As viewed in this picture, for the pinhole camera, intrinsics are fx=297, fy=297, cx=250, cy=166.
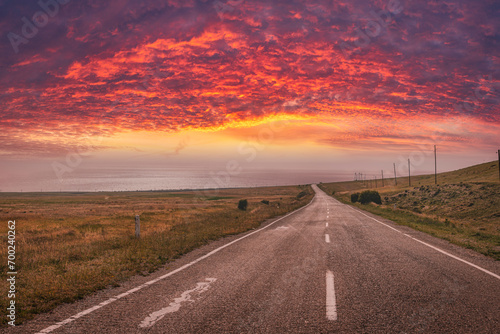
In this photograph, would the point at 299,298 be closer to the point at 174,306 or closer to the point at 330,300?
the point at 330,300

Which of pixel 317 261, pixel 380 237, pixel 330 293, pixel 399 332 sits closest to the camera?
pixel 399 332

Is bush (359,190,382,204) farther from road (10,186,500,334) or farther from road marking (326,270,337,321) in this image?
road marking (326,270,337,321)

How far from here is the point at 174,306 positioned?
16.7ft

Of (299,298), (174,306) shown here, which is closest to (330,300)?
(299,298)

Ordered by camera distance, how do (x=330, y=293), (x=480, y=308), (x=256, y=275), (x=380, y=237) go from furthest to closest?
(x=380, y=237)
(x=256, y=275)
(x=330, y=293)
(x=480, y=308)

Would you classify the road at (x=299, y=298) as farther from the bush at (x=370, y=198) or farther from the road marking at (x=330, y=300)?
the bush at (x=370, y=198)

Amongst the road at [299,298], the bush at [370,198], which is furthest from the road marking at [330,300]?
A: the bush at [370,198]

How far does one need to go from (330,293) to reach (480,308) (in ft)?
7.95

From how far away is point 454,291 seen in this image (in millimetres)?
5887

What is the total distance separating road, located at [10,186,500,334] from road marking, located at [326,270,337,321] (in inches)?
0.7

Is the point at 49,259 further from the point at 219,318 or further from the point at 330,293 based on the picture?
the point at 330,293

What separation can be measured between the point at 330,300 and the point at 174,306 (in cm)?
274

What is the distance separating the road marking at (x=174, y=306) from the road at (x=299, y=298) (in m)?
0.02

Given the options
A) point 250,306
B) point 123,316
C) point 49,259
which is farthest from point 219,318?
point 49,259
